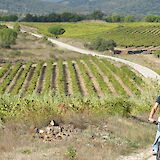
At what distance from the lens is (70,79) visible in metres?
52.7

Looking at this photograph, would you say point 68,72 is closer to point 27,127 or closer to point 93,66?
point 93,66

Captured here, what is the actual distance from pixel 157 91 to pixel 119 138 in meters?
7.66

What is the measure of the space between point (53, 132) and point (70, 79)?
41.7 metres

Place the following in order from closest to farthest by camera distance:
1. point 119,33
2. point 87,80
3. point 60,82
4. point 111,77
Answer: point 60,82
point 87,80
point 111,77
point 119,33

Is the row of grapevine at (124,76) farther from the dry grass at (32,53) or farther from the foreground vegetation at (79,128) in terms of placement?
the foreground vegetation at (79,128)

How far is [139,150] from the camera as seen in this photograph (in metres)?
10.5

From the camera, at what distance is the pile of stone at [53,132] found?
10828 mm

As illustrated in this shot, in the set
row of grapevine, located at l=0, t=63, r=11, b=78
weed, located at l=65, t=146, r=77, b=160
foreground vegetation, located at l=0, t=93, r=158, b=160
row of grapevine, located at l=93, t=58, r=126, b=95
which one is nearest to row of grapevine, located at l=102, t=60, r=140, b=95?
row of grapevine, located at l=93, t=58, r=126, b=95

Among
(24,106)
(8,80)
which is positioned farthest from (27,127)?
(8,80)

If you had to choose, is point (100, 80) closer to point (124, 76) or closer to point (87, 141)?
point (124, 76)

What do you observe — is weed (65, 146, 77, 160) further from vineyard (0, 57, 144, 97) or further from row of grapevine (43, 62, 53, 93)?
row of grapevine (43, 62, 53, 93)

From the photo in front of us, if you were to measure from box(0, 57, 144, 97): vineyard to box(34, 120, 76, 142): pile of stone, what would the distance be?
90.6 feet

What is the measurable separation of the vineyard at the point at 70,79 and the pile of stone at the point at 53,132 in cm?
2760

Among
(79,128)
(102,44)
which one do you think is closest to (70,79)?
(102,44)
